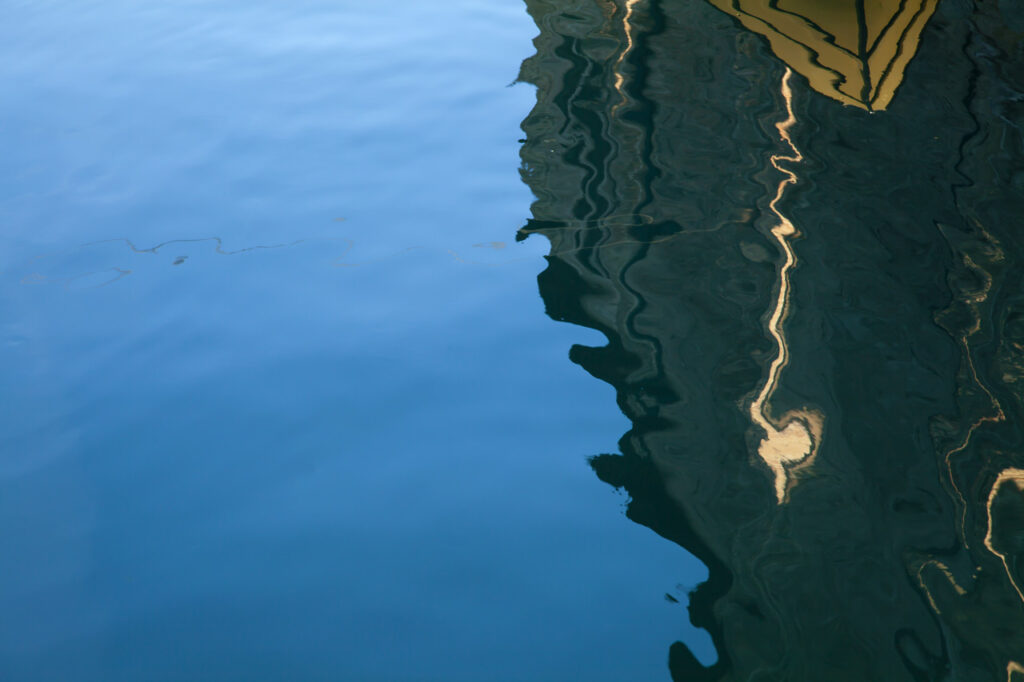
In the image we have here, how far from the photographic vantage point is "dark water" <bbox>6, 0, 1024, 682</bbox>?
5.04 feet

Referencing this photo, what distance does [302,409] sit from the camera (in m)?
2.07

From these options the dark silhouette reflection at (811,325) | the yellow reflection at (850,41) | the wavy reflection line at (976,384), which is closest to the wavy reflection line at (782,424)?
the dark silhouette reflection at (811,325)

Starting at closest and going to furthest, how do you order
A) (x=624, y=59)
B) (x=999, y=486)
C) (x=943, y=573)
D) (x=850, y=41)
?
1. (x=943, y=573)
2. (x=999, y=486)
3. (x=850, y=41)
4. (x=624, y=59)

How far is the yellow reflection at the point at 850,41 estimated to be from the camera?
2965mm

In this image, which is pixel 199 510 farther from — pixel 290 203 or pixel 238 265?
pixel 290 203

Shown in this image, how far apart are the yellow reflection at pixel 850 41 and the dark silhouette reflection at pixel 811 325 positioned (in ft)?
0.14

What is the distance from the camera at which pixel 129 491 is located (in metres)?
1.92

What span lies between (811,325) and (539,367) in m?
0.66

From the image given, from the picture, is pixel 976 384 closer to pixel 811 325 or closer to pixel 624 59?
pixel 811 325

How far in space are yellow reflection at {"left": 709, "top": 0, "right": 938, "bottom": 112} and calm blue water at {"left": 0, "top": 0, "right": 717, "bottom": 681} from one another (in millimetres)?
1042

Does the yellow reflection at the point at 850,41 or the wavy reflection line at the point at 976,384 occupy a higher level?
the yellow reflection at the point at 850,41

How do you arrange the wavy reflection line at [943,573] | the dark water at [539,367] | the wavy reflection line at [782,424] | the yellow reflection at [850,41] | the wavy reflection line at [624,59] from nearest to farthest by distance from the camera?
the wavy reflection line at [943,573], the dark water at [539,367], the wavy reflection line at [782,424], the yellow reflection at [850,41], the wavy reflection line at [624,59]

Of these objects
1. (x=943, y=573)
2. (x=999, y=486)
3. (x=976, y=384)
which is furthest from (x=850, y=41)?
(x=943, y=573)

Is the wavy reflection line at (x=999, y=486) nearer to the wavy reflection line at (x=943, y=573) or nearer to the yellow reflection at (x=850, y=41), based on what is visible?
the wavy reflection line at (x=943, y=573)
